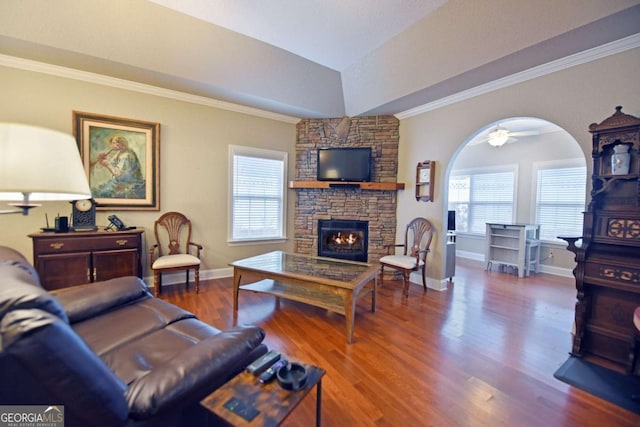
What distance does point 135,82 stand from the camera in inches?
140

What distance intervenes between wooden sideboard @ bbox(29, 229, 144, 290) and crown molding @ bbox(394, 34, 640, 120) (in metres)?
4.55

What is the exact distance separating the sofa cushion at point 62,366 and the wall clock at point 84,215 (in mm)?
3034

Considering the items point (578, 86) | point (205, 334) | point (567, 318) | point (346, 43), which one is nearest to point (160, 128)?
point (346, 43)

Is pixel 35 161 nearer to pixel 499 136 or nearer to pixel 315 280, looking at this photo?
pixel 315 280

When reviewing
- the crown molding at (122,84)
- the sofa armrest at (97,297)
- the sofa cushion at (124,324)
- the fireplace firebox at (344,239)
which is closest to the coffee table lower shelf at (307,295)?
the sofa cushion at (124,324)

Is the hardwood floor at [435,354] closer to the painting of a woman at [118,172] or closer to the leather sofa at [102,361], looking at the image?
the leather sofa at [102,361]

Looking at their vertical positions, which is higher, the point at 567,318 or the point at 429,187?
the point at 429,187

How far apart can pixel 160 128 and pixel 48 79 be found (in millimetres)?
1201

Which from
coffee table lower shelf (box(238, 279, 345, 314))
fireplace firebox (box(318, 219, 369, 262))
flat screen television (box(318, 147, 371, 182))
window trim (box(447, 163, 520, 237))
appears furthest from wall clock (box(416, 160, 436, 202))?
coffee table lower shelf (box(238, 279, 345, 314))

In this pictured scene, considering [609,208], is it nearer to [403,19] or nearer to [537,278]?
[403,19]

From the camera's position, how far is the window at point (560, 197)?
4.95 metres

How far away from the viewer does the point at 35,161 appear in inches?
40.7

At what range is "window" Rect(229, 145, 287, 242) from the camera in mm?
4512

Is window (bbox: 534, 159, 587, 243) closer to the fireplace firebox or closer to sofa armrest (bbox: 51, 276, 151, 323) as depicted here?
the fireplace firebox
